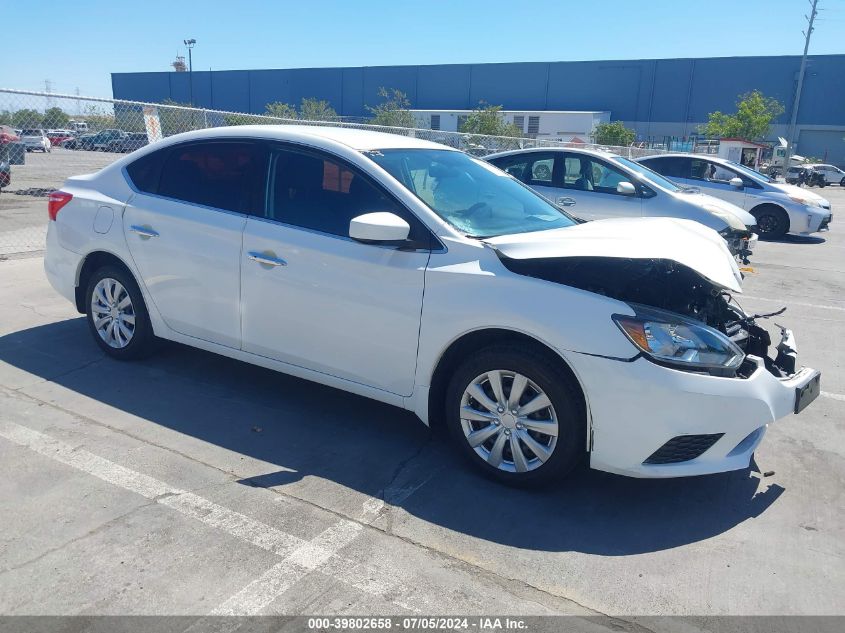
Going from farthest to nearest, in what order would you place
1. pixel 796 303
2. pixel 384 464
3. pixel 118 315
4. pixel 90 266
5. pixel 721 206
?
pixel 721 206 < pixel 796 303 < pixel 90 266 < pixel 118 315 < pixel 384 464

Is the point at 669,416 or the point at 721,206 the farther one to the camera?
the point at 721,206

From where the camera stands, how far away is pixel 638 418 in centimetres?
322

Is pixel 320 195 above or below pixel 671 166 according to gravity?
above

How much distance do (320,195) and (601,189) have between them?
666 centimetres

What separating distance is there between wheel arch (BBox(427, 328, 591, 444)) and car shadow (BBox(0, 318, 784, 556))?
363 mm

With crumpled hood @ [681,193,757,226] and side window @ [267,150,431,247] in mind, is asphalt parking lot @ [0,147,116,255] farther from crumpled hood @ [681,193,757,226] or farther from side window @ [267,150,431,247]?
crumpled hood @ [681,193,757,226]

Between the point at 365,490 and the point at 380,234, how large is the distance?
1.33m

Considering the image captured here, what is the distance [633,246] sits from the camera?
3605 millimetres

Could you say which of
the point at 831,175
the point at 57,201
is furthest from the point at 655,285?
the point at 831,175

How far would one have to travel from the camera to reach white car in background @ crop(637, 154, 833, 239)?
45.9 ft

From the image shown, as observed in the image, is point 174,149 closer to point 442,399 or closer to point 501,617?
point 442,399

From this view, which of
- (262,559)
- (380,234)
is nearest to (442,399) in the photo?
(380,234)

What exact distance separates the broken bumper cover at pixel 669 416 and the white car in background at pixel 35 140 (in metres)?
9.44

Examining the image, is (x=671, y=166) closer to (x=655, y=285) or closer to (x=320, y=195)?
(x=655, y=285)
